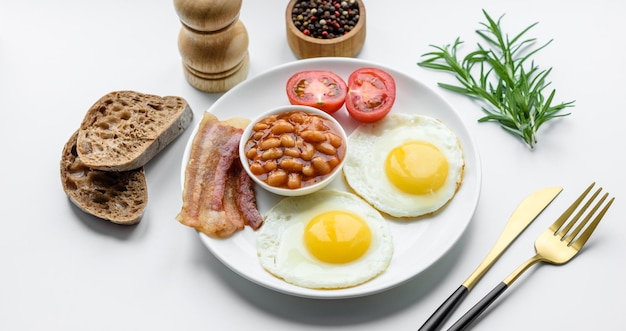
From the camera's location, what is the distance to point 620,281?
11.6ft

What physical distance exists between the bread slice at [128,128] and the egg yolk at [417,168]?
47.4 inches

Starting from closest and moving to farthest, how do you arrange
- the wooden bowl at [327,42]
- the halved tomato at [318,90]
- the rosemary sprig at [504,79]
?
1. the halved tomato at [318,90]
2. the rosemary sprig at [504,79]
3. the wooden bowl at [327,42]

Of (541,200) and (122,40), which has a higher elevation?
(541,200)

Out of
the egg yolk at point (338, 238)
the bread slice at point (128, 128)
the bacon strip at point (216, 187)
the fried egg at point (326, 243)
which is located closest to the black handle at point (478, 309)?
the fried egg at point (326, 243)

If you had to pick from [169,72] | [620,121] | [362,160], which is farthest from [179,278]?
[620,121]

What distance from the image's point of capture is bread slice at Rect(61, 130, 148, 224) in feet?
12.1

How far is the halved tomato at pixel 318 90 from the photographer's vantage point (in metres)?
3.88

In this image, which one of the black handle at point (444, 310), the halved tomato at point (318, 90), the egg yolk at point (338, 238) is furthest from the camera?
the halved tomato at point (318, 90)

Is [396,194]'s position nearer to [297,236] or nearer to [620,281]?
[297,236]

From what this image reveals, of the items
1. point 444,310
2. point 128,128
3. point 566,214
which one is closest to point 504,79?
point 566,214

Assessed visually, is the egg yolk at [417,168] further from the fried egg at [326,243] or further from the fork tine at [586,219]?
the fork tine at [586,219]

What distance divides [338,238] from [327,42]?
1.30 metres

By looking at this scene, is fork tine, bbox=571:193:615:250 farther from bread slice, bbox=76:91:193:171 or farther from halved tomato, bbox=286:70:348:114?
bread slice, bbox=76:91:193:171

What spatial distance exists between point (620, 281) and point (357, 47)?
193 cm
